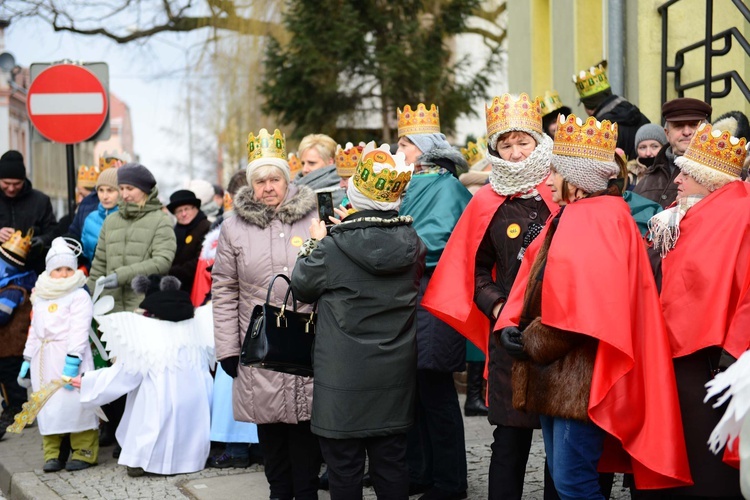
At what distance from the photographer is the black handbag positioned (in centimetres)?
512

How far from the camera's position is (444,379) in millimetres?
5891

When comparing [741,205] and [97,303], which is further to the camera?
[97,303]

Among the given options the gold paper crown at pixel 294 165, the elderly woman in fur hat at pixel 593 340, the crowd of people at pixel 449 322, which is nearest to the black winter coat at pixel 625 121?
the crowd of people at pixel 449 322

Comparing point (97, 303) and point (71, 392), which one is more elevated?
point (97, 303)

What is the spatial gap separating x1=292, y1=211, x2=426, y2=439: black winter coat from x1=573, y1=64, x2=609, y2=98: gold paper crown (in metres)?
4.20

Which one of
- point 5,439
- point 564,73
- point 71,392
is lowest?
point 5,439

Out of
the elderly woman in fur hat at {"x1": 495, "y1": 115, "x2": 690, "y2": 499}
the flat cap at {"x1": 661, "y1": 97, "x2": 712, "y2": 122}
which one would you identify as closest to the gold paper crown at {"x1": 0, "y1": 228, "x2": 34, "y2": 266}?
the flat cap at {"x1": 661, "y1": 97, "x2": 712, "y2": 122}

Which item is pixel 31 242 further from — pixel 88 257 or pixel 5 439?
pixel 5 439

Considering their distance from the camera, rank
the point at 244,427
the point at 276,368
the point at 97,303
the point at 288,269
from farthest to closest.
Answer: the point at 97,303
the point at 244,427
the point at 288,269
the point at 276,368

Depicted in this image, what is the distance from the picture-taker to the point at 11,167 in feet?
30.6

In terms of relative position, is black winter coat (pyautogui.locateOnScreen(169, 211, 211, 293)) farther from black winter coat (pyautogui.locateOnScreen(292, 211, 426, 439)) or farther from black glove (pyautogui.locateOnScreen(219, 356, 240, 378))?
black winter coat (pyautogui.locateOnScreen(292, 211, 426, 439))

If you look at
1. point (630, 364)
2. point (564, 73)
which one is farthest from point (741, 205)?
point (564, 73)

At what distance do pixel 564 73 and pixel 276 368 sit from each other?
25.7ft

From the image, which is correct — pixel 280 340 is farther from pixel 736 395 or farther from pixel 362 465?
pixel 736 395
